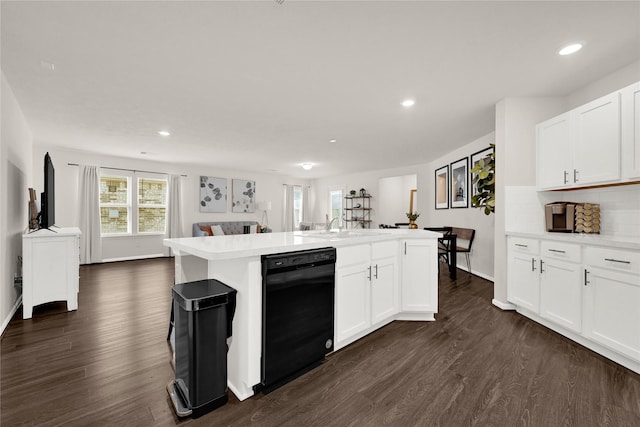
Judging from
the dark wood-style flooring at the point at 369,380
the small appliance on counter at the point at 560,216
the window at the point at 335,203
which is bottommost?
the dark wood-style flooring at the point at 369,380

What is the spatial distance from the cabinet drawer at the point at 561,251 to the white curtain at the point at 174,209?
730 centimetres

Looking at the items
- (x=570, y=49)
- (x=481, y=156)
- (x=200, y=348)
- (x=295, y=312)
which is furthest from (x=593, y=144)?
(x=200, y=348)

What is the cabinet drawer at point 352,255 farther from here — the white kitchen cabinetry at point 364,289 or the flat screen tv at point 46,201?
the flat screen tv at point 46,201

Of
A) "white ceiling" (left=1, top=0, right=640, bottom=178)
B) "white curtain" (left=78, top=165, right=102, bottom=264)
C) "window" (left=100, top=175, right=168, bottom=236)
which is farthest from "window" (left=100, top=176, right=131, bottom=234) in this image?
"white ceiling" (left=1, top=0, right=640, bottom=178)

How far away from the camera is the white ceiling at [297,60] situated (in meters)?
1.79

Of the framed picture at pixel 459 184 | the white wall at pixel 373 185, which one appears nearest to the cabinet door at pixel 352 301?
the framed picture at pixel 459 184

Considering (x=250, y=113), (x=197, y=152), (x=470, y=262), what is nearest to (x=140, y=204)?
(x=197, y=152)

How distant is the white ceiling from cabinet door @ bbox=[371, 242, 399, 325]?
5.45 feet

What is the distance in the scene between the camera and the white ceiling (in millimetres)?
1790

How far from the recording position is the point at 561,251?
247cm

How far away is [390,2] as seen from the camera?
169 centimetres

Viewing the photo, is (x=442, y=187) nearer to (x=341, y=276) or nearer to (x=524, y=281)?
(x=524, y=281)

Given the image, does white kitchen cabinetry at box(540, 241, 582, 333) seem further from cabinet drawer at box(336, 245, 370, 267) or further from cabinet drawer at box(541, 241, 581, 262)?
cabinet drawer at box(336, 245, 370, 267)

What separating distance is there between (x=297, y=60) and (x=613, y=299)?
3104 mm
